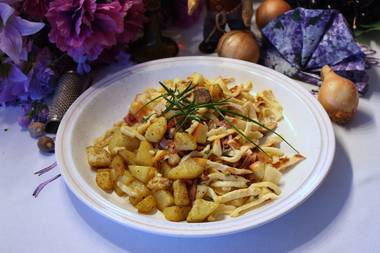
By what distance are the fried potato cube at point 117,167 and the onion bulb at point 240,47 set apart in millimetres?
392

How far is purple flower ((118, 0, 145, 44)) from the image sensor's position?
0.97m

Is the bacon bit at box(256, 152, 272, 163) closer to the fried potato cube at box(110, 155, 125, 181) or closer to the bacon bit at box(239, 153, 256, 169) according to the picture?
the bacon bit at box(239, 153, 256, 169)

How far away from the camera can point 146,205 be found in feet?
2.35

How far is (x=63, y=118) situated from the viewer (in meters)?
0.87

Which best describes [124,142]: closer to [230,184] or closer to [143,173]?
[143,173]

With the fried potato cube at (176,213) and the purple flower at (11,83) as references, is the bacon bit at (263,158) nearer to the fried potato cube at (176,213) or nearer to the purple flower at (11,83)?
the fried potato cube at (176,213)

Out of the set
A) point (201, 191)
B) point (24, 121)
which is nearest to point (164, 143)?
point (201, 191)

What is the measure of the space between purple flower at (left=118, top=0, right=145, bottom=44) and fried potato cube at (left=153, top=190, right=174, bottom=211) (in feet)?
1.38

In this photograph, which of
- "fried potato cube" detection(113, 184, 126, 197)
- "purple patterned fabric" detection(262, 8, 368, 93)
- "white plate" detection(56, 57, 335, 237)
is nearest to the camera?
"white plate" detection(56, 57, 335, 237)

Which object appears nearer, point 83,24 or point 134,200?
point 134,200

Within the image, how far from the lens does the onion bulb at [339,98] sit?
2.88ft


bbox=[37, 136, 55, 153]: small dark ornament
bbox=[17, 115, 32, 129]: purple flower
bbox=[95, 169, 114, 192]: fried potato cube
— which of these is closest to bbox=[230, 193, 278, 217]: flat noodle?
bbox=[95, 169, 114, 192]: fried potato cube

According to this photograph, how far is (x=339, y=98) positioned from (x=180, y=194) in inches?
15.1

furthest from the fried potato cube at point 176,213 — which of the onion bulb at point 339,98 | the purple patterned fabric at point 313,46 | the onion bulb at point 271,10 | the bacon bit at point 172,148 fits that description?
the onion bulb at point 271,10
